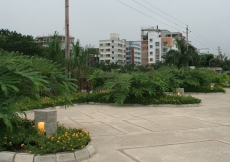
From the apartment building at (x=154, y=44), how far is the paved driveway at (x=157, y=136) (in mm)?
75411

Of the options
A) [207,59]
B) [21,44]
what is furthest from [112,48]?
[21,44]

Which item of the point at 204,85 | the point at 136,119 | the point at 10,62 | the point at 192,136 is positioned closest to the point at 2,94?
the point at 10,62

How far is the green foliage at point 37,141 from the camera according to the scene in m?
5.01

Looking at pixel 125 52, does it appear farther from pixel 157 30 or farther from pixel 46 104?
pixel 46 104

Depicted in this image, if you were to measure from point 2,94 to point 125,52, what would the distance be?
98.0 metres

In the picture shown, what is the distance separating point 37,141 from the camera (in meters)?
5.33

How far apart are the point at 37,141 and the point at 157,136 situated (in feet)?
10.5

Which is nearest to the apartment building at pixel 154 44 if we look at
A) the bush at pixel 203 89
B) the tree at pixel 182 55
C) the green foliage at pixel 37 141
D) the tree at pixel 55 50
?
the tree at pixel 182 55

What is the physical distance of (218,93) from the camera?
22.0 m

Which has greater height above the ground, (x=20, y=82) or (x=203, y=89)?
(x=20, y=82)

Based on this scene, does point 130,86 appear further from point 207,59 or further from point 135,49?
point 135,49

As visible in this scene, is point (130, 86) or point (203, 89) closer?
point (130, 86)

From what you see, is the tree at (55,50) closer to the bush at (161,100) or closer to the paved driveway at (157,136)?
the bush at (161,100)

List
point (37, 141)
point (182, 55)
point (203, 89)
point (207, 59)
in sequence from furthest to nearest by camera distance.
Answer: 1. point (207, 59)
2. point (182, 55)
3. point (203, 89)
4. point (37, 141)
